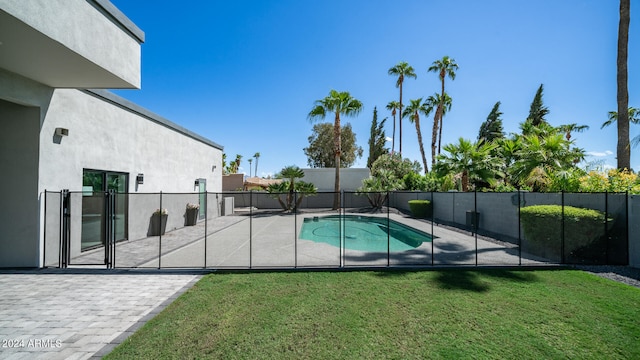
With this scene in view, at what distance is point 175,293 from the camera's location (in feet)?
16.4

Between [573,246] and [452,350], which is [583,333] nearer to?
[452,350]

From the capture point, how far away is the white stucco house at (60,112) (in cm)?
421

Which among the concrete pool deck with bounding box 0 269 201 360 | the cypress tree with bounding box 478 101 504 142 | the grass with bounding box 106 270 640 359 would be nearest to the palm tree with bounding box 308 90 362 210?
the grass with bounding box 106 270 640 359

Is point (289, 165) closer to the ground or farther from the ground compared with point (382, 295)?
farther from the ground

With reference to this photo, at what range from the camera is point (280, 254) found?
804 centimetres

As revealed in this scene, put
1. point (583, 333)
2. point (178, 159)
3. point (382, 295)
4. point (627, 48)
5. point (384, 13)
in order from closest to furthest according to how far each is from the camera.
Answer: point (583, 333) < point (382, 295) < point (627, 48) < point (384, 13) < point (178, 159)

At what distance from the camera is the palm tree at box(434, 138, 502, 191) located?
12.3 metres

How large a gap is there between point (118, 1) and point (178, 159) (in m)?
6.76

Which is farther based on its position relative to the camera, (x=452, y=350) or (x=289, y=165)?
(x=289, y=165)

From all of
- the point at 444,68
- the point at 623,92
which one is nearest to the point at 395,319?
the point at 623,92

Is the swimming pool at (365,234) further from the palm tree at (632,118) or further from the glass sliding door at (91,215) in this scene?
the palm tree at (632,118)

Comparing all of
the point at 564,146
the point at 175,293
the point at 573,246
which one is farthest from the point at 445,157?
the point at 175,293

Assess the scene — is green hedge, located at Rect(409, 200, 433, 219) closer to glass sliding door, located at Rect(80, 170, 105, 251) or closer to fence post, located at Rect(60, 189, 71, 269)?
glass sliding door, located at Rect(80, 170, 105, 251)

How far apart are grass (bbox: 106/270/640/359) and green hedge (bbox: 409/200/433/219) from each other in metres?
11.1
